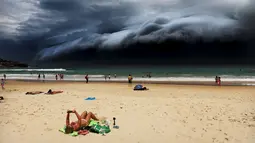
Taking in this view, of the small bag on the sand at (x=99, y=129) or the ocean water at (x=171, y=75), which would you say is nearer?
the small bag on the sand at (x=99, y=129)

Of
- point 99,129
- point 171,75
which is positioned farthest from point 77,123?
point 171,75

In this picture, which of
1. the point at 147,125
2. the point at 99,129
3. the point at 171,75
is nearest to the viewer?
the point at 99,129

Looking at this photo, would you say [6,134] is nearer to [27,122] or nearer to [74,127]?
[27,122]

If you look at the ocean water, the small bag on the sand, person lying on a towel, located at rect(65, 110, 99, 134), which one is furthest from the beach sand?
the ocean water

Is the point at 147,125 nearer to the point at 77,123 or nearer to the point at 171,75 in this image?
the point at 77,123

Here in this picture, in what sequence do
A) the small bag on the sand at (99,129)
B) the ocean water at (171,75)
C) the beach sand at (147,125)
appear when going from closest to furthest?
the beach sand at (147,125) → the small bag on the sand at (99,129) → the ocean water at (171,75)

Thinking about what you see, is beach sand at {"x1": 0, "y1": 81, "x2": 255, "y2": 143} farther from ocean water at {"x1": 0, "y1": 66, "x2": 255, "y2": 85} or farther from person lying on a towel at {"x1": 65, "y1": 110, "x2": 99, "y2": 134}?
ocean water at {"x1": 0, "y1": 66, "x2": 255, "y2": 85}

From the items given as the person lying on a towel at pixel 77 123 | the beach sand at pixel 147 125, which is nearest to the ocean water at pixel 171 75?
the beach sand at pixel 147 125

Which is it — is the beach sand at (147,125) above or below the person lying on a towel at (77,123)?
below

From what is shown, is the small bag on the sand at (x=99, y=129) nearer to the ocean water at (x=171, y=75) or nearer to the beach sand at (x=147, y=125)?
the beach sand at (x=147, y=125)

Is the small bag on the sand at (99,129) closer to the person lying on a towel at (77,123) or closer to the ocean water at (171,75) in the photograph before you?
the person lying on a towel at (77,123)

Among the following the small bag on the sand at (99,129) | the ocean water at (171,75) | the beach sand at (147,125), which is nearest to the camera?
the beach sand at (147,125)

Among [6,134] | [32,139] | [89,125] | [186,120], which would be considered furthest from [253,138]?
[6,134]

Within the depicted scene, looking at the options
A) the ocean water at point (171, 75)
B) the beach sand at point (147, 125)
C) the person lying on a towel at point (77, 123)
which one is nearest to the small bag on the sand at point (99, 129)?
the beach sand at point (147, 125)
